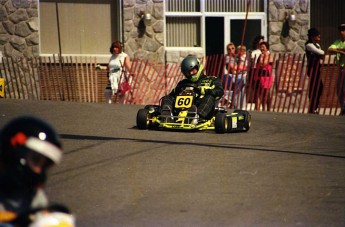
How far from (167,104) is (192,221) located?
251 inches

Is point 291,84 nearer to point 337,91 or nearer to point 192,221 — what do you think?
point 337,91

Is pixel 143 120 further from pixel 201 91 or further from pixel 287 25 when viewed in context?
pixel 287 25

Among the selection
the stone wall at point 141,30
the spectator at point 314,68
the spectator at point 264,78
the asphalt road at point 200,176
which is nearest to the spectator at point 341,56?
the spectator at point 314,68

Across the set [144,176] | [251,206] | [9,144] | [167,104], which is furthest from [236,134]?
[9,144]

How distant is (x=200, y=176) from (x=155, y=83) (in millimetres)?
11693

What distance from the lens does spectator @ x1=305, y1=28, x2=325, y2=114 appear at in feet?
59.3

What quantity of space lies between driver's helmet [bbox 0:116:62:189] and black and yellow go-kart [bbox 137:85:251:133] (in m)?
9.68

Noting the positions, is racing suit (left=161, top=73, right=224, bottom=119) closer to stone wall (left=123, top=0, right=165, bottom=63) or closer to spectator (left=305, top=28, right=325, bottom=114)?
spectator (left=305, top=28, right=325, bottom=114)

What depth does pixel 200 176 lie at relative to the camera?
9.70 m

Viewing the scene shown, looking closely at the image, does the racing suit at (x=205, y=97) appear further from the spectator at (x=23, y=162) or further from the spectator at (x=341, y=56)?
the spectator at (x=23, y=162)

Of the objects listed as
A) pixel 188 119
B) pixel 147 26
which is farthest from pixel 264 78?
pixel 188 119

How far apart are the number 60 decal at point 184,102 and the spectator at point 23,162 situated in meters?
9.96

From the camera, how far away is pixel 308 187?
9102mm

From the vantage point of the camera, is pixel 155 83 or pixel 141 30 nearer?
pixel 155 83
